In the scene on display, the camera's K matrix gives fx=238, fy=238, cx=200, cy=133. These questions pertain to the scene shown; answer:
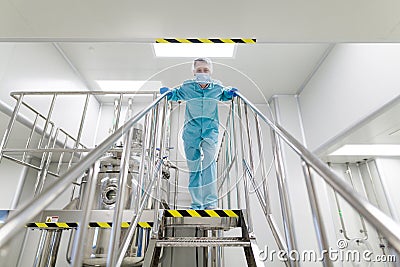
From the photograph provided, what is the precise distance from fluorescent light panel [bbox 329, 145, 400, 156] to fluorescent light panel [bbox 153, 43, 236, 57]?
6.14 feet

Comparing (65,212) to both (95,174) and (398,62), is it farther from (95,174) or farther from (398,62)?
(398,62)

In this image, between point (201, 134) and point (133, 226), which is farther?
point (201, 134)

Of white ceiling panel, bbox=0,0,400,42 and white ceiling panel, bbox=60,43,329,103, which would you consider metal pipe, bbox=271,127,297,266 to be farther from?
white ceiling panel, bbox=60,43,329,103

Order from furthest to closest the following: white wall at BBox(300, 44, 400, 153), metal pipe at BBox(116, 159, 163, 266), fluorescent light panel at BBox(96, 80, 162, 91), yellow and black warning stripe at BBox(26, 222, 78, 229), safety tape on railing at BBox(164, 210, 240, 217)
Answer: fluorescent light panel at BBox(96, 80, 162, 91), white wall at BBox(300, 44, 400, 153), yellow and black warning stripe at BBox(26, 222, 78, 229), safety tape on railing at BBox(164, 210, 240, 217), metal pipe at BBox(116, 159, 163, 266)

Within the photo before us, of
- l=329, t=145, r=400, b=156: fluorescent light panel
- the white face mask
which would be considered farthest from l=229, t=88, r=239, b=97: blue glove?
l=329, t=145, r=400, b=156: fluorescent light panel

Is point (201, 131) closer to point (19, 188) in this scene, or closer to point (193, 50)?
point (193, 50)

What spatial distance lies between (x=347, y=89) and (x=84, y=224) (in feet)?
9.26

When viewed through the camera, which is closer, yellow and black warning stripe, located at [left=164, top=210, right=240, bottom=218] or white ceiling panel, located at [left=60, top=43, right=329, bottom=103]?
yellow and black warning stripe, located at [left=164, top=210, right=240, bottom=218]

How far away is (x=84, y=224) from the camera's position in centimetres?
65

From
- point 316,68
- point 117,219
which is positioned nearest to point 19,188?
point 117,219

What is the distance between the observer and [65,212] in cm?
166

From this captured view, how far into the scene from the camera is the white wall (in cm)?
204

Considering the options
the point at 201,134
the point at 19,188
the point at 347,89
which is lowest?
the point at 19,188

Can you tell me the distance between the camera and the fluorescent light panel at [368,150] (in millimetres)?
2918
